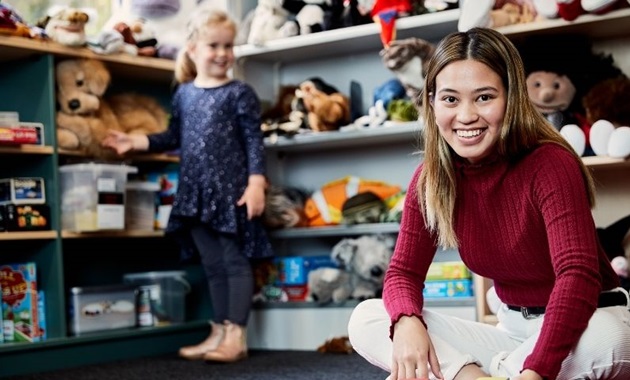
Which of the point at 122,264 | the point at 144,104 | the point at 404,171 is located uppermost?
the point at 144,104

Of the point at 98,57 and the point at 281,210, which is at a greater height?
the point at 98,57

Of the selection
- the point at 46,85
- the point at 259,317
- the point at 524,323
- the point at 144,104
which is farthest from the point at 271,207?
the point at 524,323

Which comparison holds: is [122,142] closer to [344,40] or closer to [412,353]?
[344,40]

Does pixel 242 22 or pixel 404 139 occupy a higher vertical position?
pixel 242 22

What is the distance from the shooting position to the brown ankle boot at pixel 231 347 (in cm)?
269

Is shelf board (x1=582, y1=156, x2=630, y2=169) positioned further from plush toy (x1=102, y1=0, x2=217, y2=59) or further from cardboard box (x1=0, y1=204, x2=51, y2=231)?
cardboard box (x1=0, y1=204, x2=51, y2=231)

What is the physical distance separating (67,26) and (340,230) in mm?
1022

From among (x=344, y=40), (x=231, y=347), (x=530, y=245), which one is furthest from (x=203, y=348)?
(x=530, y=245)

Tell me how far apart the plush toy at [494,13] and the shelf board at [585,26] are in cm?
3

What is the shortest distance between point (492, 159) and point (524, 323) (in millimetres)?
275

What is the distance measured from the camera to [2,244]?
288 centimetres

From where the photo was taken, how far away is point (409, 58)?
2.75 m

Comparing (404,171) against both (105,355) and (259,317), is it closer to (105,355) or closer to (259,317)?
(259,317)

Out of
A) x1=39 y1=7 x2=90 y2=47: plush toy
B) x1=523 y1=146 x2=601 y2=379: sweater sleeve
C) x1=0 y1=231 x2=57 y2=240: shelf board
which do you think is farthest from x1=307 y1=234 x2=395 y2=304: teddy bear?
x1=523 y1=146 x2=601 y2=379: sweater sleeve
